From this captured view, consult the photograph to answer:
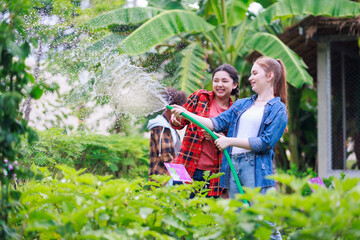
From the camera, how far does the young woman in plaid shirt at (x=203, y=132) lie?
346 cm

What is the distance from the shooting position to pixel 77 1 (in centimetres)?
623

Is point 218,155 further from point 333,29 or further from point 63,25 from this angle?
point 333,29

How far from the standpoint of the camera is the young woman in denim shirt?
9.61 feet

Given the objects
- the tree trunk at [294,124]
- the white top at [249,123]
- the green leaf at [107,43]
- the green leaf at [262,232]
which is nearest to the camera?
the green leaf at [262,232]

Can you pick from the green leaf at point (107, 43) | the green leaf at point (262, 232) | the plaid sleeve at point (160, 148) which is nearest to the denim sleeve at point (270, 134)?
the green leaf at point (262, 232)

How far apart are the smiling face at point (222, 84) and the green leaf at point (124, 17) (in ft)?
13.7

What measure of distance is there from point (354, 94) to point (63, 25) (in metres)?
6.32

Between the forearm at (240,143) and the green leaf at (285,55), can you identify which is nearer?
the forearm at (240,143)

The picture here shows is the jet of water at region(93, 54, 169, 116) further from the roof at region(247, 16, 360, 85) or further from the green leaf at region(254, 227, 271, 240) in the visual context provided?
the roof at region(247, 16, 360, 85)

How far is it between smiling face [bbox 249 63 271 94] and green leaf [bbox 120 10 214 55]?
337cm

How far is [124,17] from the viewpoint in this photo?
7484mm

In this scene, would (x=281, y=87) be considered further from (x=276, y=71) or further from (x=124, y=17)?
(x=124, y=17)

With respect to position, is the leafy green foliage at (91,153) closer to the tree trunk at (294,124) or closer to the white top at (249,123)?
the white top at (249,123)

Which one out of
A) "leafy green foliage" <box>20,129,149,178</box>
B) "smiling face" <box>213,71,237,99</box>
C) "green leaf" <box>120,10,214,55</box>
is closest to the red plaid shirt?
"smiling face" <box>213,71,237,99</box>
